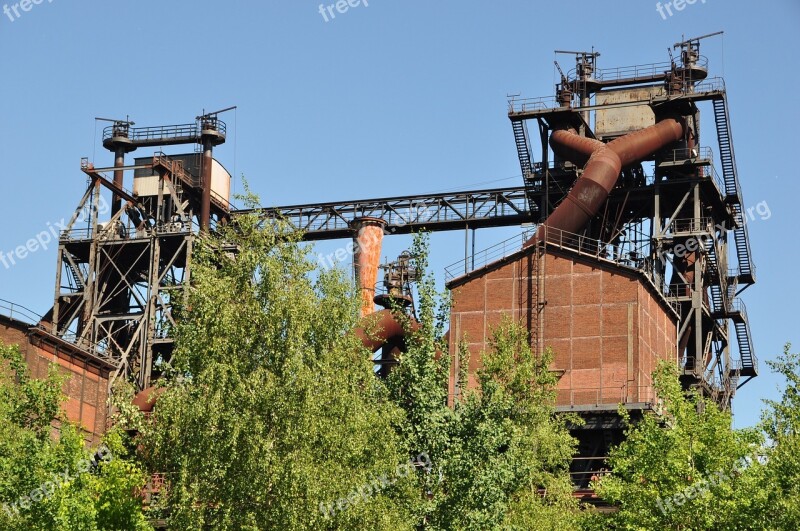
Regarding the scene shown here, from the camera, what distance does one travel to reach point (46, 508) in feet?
120

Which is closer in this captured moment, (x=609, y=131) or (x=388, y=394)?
(x=388, y=394)

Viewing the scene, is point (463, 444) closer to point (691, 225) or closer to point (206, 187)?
point (691, 225)

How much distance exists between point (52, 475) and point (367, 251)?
1035 inches

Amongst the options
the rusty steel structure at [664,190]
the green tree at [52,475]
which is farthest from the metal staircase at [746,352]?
the green tree at [52,475]

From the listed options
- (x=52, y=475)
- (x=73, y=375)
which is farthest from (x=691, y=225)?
(x=52, y=475)

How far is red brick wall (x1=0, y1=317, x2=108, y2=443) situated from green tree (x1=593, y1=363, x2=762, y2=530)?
65.9 ft

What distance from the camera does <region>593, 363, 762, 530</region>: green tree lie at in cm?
3491

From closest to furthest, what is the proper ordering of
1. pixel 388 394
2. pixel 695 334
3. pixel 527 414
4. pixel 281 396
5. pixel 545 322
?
pixel 281 396 → pixel 388 394 → pixel 527 414 → pixel 545 322 → pixel 695 334

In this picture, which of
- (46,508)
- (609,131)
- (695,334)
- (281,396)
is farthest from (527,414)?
(609,131)

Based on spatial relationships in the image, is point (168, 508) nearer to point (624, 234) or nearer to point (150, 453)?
point (150, 453)

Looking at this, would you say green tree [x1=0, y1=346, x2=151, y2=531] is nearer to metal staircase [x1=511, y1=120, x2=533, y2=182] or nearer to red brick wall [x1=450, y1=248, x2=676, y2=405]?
red brick wall [x1=450, y1=248, x2=676, y2=405]

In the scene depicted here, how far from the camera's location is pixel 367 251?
61.5 metres

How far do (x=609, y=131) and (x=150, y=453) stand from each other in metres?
30.2

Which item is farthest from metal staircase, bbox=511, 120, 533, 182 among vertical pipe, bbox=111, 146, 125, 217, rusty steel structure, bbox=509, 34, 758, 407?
vertical pipe, bbox=111, 146, 125, 217
